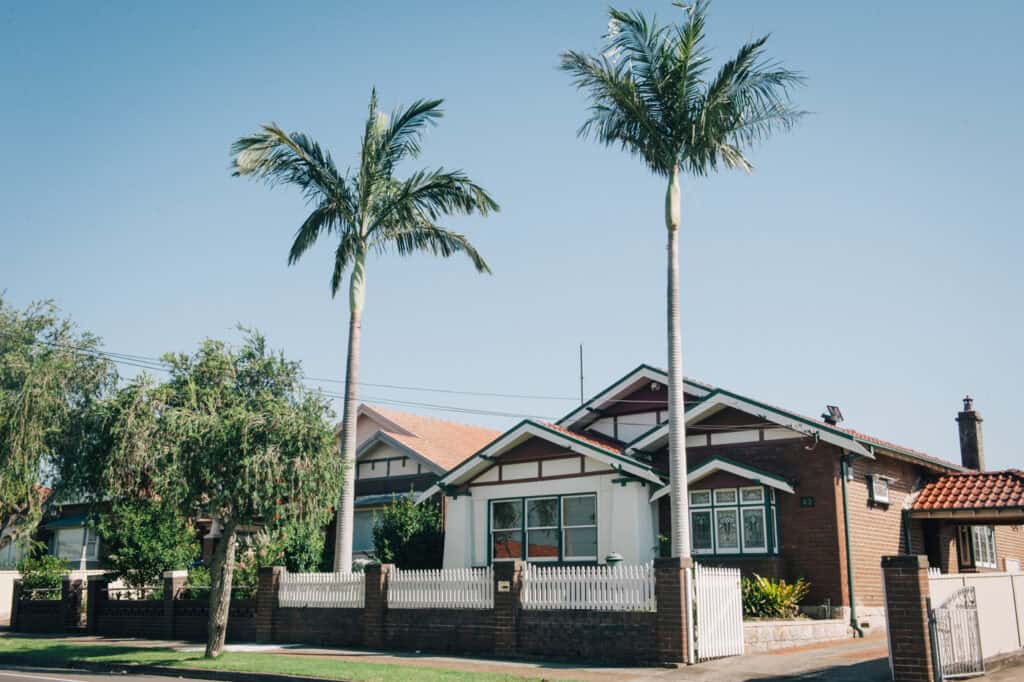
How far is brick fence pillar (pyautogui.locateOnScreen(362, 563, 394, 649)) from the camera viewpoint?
71.1 feet

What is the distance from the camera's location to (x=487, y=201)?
1056 inches

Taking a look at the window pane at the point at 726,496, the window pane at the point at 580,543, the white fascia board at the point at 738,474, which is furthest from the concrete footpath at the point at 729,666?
the window pane at the point at 580,543

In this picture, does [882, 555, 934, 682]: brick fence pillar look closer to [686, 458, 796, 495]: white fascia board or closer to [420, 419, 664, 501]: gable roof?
[686, 458, 796, 495]: white fascia board

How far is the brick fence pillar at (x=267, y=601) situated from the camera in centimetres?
2362

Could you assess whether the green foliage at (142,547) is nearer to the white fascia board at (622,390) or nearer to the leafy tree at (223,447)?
the leafy tree at (223,447)

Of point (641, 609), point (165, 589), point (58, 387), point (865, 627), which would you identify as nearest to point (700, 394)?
point (865, 627)

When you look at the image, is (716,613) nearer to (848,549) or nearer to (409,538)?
(848,549)

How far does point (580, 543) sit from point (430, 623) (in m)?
6.35

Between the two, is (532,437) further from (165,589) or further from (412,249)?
(165,589)

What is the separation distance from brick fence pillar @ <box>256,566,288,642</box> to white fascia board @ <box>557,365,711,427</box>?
9.79 metres

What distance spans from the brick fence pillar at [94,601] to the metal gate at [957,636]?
72.9 ft

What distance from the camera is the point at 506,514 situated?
27.5m

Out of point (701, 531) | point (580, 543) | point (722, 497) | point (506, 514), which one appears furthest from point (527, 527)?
point (722, 497)

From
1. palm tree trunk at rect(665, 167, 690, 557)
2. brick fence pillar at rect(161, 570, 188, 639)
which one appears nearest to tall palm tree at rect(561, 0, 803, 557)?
palm tree trunk at rect(665, 167, 690, 557)
